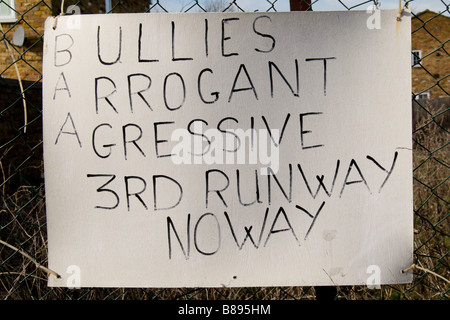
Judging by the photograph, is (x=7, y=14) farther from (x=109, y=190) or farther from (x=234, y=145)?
(x=234, y=145)

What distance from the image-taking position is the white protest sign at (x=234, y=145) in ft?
4.39

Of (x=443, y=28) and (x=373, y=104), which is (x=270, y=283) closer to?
(x=373, y=104)

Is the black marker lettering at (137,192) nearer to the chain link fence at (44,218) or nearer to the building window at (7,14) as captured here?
the chain link fence at (44,218)

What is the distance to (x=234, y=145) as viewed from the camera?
1.35 metres

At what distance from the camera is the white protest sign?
1.34 metres

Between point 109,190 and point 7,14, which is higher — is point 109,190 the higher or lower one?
the lower one

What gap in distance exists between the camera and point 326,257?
1379mm

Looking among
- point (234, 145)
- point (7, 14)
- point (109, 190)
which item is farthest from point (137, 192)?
point (7, 14)

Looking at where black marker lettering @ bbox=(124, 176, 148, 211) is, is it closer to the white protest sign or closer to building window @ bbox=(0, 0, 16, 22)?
the white protest sign

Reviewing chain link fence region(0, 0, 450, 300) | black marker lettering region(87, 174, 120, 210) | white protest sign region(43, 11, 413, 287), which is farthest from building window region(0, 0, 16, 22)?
black marker lettering region(87, 174, 120, 210)

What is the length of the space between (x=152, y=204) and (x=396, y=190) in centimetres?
88
